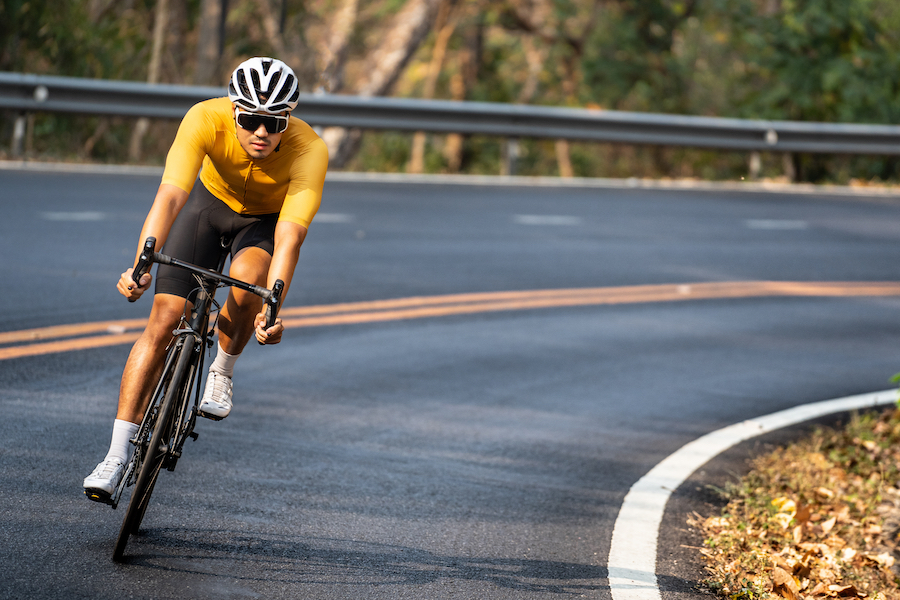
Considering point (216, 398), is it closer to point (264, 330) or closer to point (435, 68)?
point (264, 330)

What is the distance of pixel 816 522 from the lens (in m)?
6.56

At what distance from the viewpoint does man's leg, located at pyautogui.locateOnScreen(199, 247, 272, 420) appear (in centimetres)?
505

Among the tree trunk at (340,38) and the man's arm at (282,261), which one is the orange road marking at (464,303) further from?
the tree trunk at (340,38)

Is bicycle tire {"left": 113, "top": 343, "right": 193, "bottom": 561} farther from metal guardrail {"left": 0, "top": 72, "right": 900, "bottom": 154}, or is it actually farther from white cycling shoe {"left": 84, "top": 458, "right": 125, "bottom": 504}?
metal guardrail {"left": 0, "top": 72, "right": 900, "bottom": 154}

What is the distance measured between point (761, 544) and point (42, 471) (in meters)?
3.72

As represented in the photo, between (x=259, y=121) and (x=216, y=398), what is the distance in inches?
51.1

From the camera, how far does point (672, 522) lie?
5.96m

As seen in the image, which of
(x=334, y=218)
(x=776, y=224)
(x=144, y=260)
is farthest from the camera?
(x=776, y=224)

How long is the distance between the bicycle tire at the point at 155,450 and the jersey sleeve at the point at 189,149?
2.38 ft

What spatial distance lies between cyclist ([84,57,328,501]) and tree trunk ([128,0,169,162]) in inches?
492

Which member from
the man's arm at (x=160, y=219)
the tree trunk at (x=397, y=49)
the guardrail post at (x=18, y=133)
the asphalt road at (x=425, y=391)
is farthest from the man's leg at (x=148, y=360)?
the tree trunk at (x=397, y=49)

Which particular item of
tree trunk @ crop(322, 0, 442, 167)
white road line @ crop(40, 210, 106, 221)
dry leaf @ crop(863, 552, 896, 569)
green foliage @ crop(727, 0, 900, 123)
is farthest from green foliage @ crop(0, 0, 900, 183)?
dry leaf @ crop(863, 552, 896, 569)

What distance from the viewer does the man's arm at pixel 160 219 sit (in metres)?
4.58

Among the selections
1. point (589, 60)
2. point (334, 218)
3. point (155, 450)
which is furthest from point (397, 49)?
point (155, 450)
